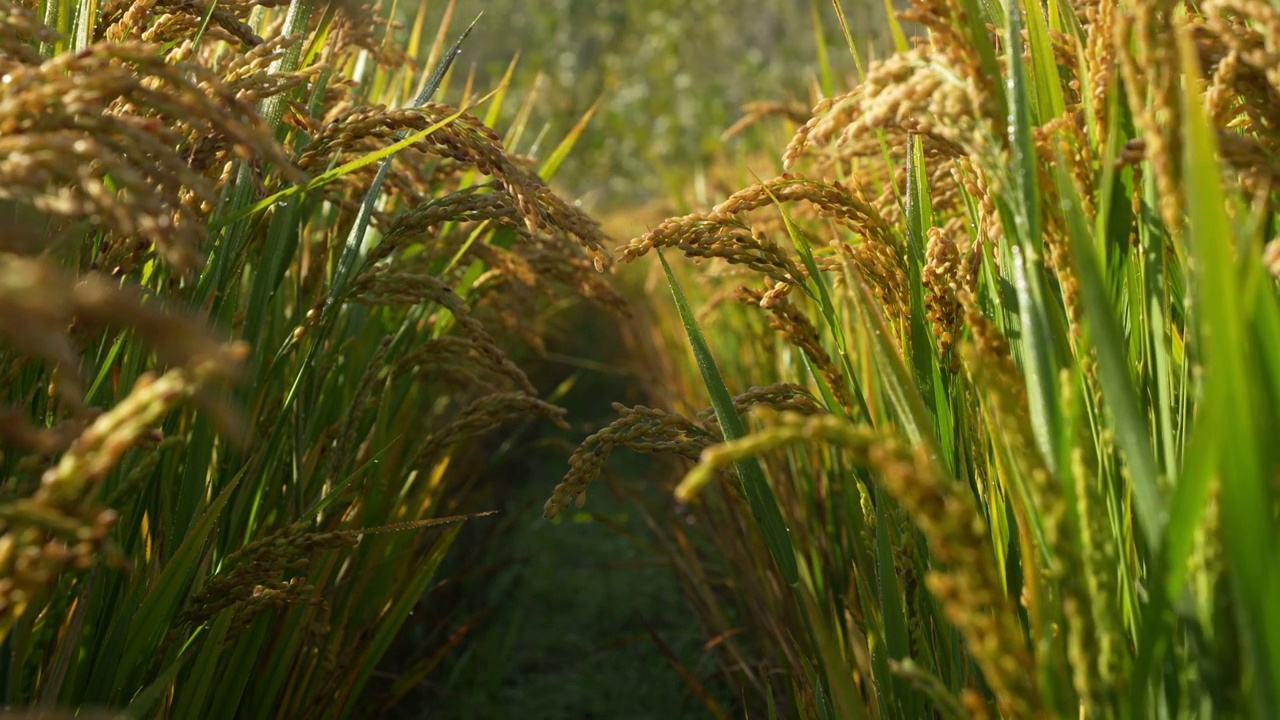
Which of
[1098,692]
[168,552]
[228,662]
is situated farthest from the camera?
[228,662]

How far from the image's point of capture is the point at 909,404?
92 cm

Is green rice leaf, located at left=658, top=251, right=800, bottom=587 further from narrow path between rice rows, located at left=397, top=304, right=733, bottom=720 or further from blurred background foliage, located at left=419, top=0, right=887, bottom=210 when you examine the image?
blurred background foliage, located at left=419, top=0, right=887, bottom=210

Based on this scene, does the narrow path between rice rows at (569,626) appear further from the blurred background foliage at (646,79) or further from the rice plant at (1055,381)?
the blurred background foliage at (646,79)

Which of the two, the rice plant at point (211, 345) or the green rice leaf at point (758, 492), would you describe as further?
the green rice leaf at point (758, 492)

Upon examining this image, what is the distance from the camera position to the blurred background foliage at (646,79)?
9016mm

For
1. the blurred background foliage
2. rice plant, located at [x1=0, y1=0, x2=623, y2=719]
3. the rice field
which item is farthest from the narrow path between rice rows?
the blurred background foliage

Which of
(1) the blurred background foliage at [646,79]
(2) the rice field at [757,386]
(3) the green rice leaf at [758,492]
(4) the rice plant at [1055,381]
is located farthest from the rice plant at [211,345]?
(1) the blurred background foliage at [646,79]

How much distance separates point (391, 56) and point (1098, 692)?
1.84 m

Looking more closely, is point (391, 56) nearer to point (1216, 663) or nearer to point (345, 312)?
point (345, 312)

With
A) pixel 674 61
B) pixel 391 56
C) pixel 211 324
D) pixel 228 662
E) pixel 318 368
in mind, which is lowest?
pixel 228 662

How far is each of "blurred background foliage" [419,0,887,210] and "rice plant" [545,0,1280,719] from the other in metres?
7.16

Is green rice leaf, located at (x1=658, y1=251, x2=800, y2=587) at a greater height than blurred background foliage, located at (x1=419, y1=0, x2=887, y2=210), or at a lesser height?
lesser

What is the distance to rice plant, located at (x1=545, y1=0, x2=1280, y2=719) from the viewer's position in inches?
27.0

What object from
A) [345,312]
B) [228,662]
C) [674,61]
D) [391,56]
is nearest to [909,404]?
[228,662]
